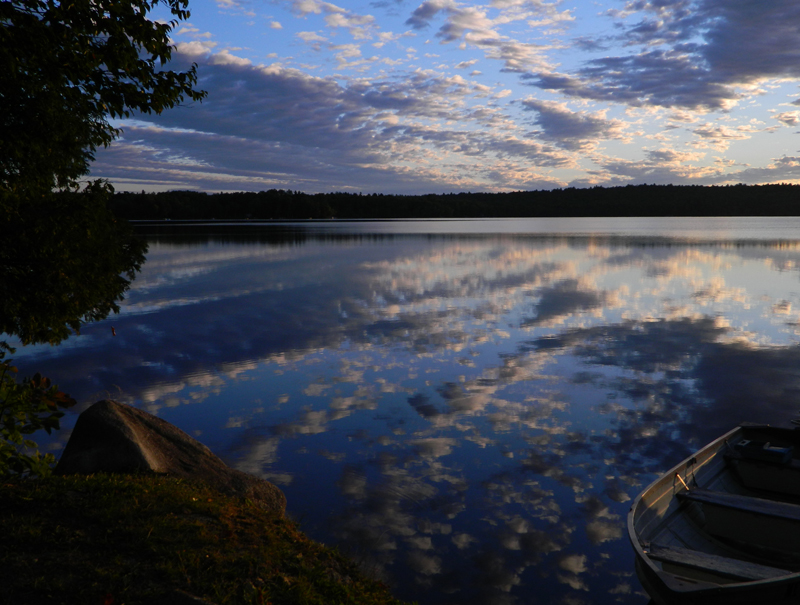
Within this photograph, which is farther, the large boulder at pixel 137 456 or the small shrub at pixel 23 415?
the large boulder at pixel 137 456

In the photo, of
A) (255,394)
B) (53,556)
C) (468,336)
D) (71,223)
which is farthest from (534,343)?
(53,556)

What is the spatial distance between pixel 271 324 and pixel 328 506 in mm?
14635

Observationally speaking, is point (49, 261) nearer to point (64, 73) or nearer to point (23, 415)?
point (64, 73)

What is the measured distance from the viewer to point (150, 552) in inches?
208

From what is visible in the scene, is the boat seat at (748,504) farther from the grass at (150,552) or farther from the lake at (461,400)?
the grass at (150,552)

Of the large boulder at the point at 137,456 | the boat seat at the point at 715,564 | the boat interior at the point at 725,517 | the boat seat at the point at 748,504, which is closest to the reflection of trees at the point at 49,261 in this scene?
the large boulder at the point at 137,456

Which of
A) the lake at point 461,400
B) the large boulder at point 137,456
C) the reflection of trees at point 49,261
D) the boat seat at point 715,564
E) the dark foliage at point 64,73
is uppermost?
the dark foliage at point 64,73

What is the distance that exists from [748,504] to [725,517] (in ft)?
1.19

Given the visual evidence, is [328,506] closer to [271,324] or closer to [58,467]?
[58,467]

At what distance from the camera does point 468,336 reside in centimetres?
1942

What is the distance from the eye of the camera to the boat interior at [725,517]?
6234 mm

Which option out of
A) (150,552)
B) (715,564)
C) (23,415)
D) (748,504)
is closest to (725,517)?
(748,504)

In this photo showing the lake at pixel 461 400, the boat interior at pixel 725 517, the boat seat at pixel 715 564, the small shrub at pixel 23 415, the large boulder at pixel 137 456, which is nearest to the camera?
the small shrub at pixel 23 415

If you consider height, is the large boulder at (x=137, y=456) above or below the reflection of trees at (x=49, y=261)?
below
